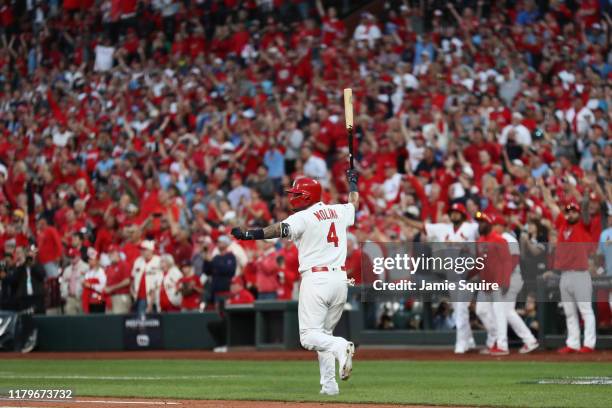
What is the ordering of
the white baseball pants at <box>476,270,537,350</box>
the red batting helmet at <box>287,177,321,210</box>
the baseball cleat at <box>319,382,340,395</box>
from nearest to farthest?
the baseball cleat at <box>319,382,340,395</box>, the red batting helmet at <box>287,177,321,210</box>, the white baseball pants at <box>476,270,537,350</box>

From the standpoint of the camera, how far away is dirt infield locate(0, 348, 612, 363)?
54.0ft

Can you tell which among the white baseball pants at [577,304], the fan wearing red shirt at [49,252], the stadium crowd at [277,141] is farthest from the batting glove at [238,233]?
the fan wearing red shirt at [49,252]

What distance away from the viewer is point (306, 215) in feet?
35.8

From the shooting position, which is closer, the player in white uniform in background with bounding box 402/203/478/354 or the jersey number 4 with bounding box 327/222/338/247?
the jersey number 4 with bounding box 327/222/338/247

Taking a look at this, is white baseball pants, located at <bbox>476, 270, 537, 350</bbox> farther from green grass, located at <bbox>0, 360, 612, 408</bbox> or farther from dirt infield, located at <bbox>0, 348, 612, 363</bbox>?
green grass, located at <bbox>0, 360, 612, 408</bbox>

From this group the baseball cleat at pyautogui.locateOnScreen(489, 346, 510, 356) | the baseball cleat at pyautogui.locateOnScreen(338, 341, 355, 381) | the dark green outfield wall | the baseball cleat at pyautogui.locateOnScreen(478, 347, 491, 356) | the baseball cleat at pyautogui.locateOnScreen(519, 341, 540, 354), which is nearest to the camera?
the baseball cleat at pyautogui.locateOnScreen(338, 341, 355, 381)

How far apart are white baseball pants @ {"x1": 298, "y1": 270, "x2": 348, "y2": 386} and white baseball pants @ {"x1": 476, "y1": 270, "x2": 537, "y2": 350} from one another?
628cm

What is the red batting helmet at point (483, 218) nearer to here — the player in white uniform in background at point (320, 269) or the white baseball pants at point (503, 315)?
the white baseball pants at point (503, 315)

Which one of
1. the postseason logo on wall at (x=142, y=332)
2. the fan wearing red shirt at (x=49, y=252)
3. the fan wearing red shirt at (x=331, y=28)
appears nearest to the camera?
the postseason logo on wall at (x=142, y=332)

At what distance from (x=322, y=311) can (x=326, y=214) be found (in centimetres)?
87

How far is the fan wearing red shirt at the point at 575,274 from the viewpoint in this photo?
54.5 ft

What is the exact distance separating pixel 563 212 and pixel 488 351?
7.46 feet

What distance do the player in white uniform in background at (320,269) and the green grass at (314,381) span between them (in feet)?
1.42

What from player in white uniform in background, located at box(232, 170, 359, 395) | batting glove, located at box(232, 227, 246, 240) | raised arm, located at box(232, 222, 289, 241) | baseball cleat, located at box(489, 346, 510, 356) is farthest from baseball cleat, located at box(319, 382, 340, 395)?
baseball cleat, located at box(489, 346, 510, 356)
